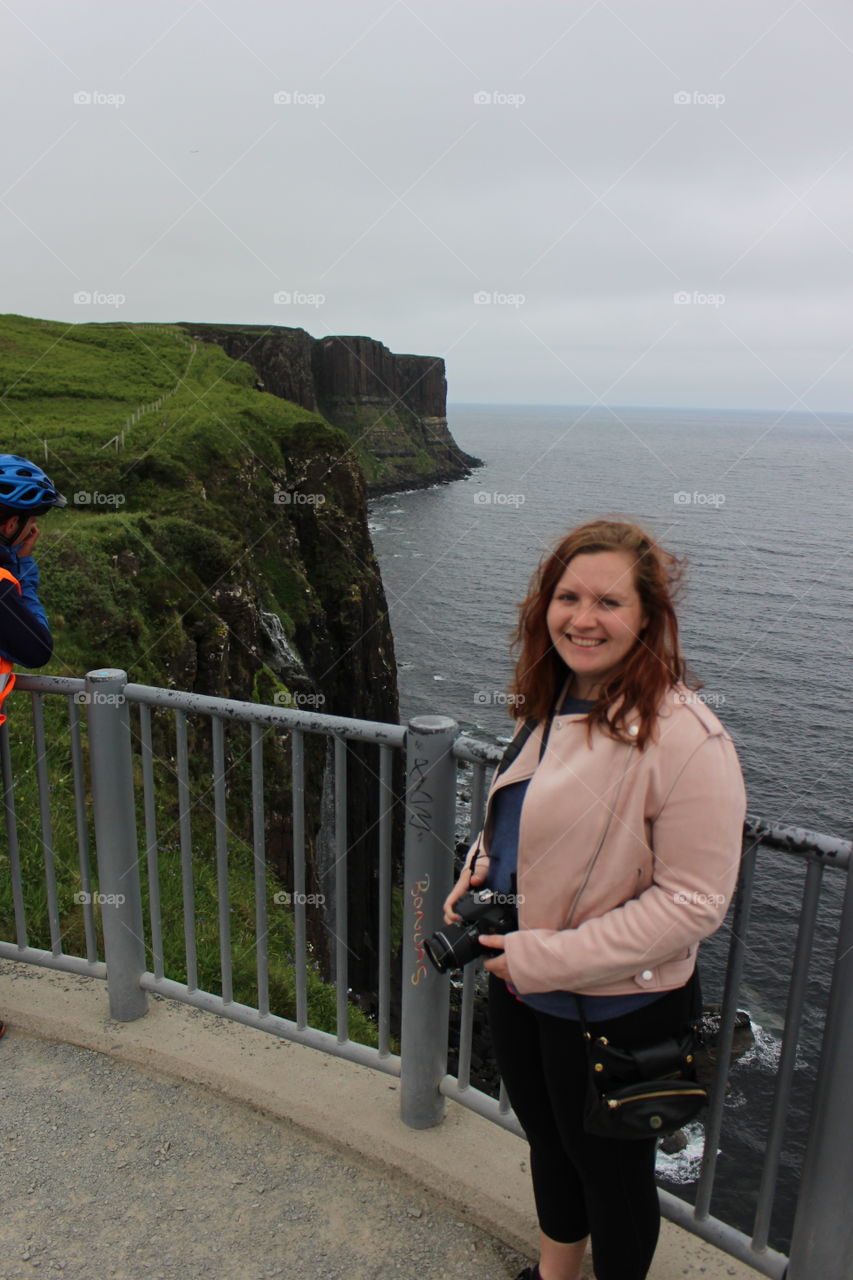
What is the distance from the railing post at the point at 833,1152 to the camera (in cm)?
251

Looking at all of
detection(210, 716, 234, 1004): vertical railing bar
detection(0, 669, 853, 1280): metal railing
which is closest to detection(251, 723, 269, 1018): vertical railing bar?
detection(0, 669, 853, 1280): metal railing

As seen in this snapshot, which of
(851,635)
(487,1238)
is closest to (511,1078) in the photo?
(487,1238)

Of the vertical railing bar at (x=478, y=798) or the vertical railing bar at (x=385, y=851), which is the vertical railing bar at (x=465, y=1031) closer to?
the vertical railing bar at (x=385, y=851)

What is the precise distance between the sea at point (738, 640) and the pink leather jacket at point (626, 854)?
0.42 m

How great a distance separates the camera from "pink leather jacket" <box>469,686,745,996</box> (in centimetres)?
216

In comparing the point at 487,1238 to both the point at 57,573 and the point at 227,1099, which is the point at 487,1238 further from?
the point at 57,573

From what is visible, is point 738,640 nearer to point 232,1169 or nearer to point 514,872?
point 232,1169

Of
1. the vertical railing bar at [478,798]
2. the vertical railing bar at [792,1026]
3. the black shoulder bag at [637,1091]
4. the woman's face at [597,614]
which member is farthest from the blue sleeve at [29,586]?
the vertical railing bar at [792,1026]

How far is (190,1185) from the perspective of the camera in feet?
11.2

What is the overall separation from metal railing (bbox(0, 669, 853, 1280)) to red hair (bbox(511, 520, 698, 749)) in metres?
0.56

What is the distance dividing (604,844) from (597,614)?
585mm

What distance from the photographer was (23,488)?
3801 millimetres

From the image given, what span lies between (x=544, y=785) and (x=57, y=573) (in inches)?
591

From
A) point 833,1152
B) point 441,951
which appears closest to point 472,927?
point 441,951
